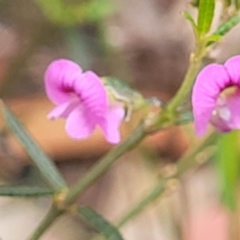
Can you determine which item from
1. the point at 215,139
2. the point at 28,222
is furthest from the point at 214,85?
the point at 28,222

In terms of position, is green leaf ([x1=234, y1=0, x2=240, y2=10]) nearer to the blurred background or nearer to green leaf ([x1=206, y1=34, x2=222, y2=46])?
green leaf ([x1=206, y1=34, x2=222, y2=46])

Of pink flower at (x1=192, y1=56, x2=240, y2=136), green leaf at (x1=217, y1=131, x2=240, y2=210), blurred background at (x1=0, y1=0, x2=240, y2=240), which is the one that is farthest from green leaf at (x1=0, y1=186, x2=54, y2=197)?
blurred background at (x1=0, y1=0, x2=240, y2=240)

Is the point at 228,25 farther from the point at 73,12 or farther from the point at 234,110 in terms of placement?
the point at 73,12

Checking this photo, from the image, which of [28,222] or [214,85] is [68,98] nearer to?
[214,85]

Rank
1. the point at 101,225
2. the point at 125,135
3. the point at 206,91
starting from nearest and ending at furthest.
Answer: the point at 206,91, the point at 101,225, the point at 125,135

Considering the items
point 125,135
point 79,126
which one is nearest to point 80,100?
point 79,126

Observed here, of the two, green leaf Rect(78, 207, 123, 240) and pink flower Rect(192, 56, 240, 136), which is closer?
pink flower Rect(192, 56, 240, 136)

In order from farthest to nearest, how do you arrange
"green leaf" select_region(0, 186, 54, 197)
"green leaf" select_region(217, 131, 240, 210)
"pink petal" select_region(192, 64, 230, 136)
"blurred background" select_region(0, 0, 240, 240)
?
"blurred background" select_region(0, 0, 240, 240) → "green leaf" select_region(217, 131, 240, 210) → "green leaf" select_region(0, 186, 54, 197) → "pink petal" select_region(192, 64, 230, 136)
